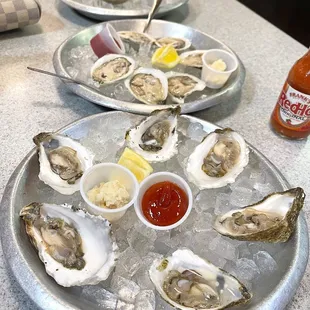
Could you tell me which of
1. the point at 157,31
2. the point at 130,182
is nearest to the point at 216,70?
the point at 157,31

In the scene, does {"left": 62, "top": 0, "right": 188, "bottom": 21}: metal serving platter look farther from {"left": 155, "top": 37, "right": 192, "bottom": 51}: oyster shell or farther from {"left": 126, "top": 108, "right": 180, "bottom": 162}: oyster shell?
{"left": 126, "top": 108, "right": 180, "bottom": 162}: oyster shell

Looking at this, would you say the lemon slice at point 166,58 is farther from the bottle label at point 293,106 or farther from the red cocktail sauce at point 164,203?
the red cocktail sauce at point 164,203

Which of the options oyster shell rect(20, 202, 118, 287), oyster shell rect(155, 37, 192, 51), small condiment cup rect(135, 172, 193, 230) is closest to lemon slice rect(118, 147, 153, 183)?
small condiment cup rect(135, 172, 193, 230)

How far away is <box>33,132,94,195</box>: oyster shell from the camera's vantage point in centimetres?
87

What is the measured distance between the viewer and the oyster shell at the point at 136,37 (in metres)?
1.39

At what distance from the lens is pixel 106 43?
1281 mm

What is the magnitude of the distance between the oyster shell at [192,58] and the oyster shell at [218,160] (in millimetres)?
425

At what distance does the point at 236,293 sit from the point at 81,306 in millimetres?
263

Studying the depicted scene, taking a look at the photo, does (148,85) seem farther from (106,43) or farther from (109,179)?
(109,179)

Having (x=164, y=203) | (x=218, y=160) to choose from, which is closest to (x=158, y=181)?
(x=164, y=203)

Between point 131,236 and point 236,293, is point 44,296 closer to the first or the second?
point 131,236

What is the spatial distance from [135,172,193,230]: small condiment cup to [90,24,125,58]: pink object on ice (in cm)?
58

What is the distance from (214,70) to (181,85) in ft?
0.35

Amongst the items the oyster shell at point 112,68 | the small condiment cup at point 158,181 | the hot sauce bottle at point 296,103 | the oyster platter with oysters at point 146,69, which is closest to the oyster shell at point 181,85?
the oyster platter with oysters at point 146,69
